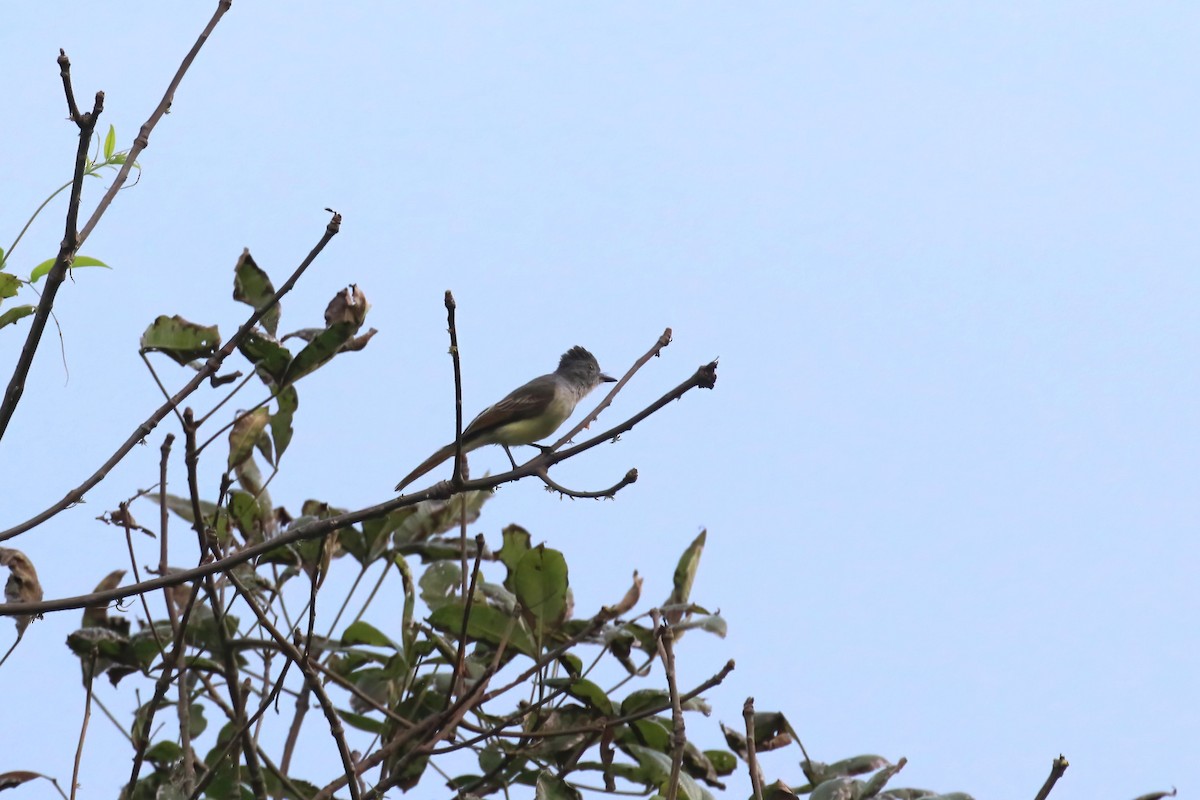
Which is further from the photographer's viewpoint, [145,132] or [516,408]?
[516,408]

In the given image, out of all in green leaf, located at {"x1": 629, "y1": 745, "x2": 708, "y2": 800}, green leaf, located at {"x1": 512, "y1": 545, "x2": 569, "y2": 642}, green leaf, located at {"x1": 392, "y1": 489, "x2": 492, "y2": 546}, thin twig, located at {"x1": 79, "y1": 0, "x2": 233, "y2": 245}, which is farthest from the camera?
green leaf, located at {"x1": 392, "y1": 489, "x2": 492, "y2": 546}

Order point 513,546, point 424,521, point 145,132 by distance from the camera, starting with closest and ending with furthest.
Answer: point 145,132 → point 513,546 → point 424,521

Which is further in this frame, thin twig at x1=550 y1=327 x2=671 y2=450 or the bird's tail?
the bird's tail

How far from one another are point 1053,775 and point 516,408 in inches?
153

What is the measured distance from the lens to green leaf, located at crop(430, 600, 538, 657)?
12.6 ft

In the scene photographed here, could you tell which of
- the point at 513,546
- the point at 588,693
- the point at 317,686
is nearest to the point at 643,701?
the point at 588,693

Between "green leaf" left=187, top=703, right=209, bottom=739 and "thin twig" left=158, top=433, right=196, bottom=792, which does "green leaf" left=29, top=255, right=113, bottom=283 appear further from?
"green leaf" left=187, top=703, right=209, bottom=739

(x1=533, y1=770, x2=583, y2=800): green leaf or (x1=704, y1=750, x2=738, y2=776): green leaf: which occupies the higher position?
(x1=704, y1=750, x2=738, y2=776): green leaf

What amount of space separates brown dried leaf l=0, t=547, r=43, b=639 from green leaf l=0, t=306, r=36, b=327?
64cm

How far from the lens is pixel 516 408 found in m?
6.02

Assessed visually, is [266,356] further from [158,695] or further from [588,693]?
[588,693]

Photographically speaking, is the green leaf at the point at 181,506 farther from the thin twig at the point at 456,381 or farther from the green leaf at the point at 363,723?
the thin twig at the point at 456,381

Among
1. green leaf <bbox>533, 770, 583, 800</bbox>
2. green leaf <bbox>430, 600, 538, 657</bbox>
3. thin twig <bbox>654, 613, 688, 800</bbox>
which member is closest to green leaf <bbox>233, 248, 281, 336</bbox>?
green leaf <bbox>430, 600, 538, 657</bbox>

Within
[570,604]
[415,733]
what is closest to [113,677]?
[415,733]
